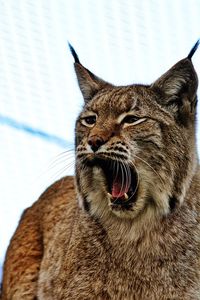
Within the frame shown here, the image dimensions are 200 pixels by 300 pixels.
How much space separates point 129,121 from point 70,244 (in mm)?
1152

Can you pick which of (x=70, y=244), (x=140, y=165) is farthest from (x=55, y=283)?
(x=140, y=165)

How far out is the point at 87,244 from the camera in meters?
6.73

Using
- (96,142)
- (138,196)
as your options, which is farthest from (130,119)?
(138,196)

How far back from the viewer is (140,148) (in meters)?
6.23

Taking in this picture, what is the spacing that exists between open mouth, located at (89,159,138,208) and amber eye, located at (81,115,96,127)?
1.41ft

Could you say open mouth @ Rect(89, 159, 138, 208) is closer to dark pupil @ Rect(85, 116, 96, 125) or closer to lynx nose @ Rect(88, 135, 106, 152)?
lynx nose @ Rect(88, 135, 106, 152)

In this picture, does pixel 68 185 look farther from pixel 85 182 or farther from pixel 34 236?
pixel 85 182

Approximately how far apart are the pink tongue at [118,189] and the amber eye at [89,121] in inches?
20.5

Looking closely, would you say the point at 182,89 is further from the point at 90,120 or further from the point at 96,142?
the point at 96,142

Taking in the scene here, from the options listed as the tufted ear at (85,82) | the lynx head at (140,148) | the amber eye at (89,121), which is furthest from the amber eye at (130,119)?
the tufted ear at (85,82)

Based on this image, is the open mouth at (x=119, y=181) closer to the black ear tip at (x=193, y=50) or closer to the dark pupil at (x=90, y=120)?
the dark pupil at (x=90, y=120)

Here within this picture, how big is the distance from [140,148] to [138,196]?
1.22 ft

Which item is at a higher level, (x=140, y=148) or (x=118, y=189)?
(x=140, y=148)

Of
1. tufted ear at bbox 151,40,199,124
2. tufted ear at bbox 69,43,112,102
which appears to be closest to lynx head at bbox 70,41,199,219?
tufted ear at bbox 151,40,199,124
